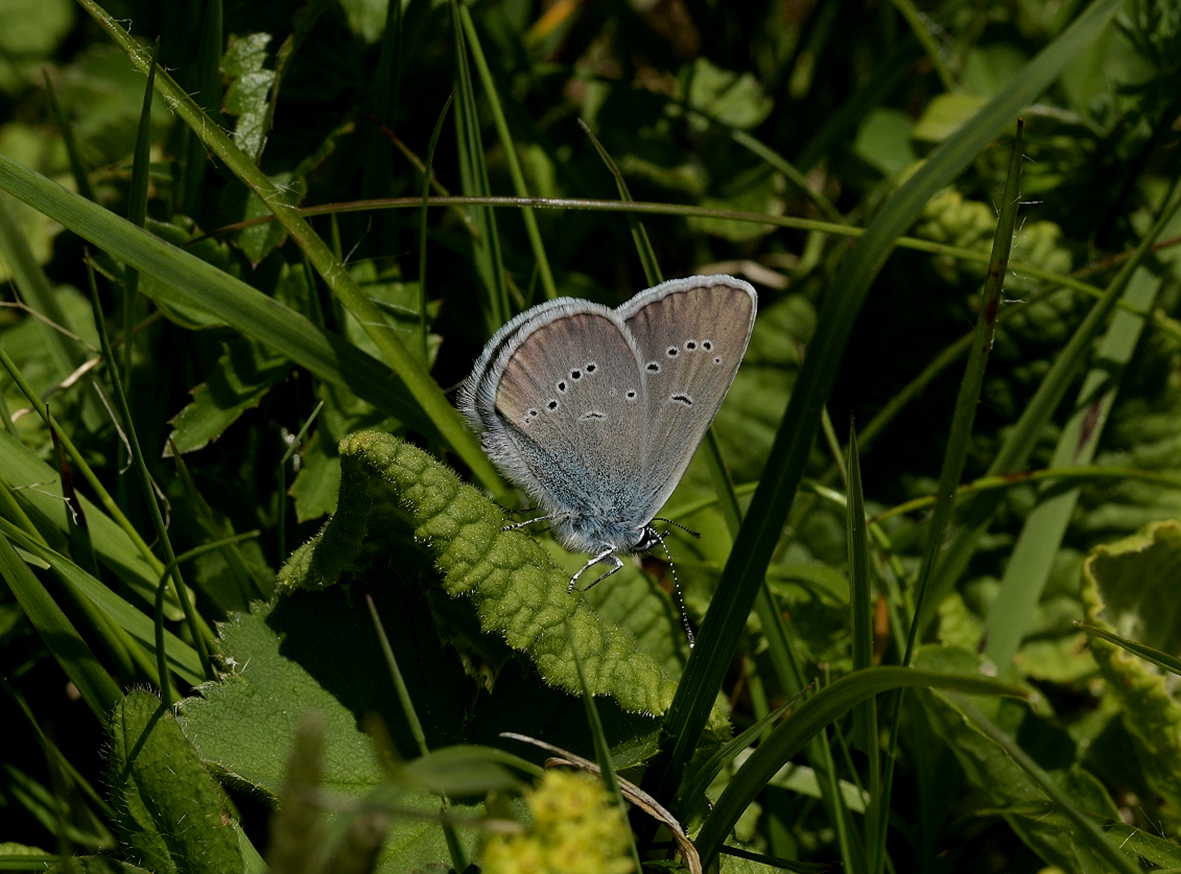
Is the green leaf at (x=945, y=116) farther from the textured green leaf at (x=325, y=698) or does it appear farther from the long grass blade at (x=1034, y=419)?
the textured green leaf at (x=325, y=698)

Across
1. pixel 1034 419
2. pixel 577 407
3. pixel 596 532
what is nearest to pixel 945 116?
pixel 1034 419

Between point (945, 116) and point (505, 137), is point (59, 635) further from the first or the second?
point (945, 116)

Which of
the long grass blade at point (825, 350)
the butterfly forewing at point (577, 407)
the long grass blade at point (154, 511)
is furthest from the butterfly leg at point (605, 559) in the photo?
the long grass blade at point (154, 511)

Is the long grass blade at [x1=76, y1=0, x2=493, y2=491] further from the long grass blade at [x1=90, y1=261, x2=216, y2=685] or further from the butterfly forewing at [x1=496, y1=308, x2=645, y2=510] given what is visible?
the long grass blade at [x1=90, y1=261, x2=216, y2=685]

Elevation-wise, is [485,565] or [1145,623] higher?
[485,565]

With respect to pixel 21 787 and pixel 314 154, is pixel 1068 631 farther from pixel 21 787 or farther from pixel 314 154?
pixel 21 787

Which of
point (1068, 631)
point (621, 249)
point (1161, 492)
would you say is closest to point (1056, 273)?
point (1161, 492)
